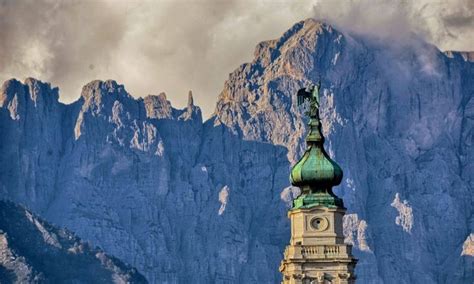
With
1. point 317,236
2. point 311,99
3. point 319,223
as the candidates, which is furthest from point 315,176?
point 311,99

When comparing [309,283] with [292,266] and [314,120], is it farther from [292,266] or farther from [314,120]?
[314,120]

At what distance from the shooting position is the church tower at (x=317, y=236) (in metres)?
108

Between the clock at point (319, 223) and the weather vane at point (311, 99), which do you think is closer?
the clock at point (319, 223)

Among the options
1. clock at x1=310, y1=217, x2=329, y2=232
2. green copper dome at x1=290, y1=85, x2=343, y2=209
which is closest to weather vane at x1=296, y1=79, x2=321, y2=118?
green copper dome at x1=290, y1=85, x2=343, y2=209

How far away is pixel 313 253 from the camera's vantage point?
109 m

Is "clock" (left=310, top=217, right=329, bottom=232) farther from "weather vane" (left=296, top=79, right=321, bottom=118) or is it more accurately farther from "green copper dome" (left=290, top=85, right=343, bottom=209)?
"weather vane" (left=296, top=79, right=321, bottom=118)

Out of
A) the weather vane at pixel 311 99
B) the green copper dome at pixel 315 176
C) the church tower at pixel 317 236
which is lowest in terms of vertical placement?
the church tower at pixel 317 236

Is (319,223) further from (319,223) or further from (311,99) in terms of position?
(311,99)

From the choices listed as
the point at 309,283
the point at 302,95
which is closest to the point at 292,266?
the point at 309,283

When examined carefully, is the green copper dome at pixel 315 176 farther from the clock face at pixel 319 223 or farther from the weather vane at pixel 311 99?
the clock face at pixel 319 223

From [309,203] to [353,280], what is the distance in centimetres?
411

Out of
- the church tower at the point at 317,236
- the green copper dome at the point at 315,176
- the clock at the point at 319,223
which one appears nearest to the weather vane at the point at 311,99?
the green copper dome at the point at 315,176

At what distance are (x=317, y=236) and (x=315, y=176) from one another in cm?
292

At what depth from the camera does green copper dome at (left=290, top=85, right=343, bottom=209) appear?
10950 cm
